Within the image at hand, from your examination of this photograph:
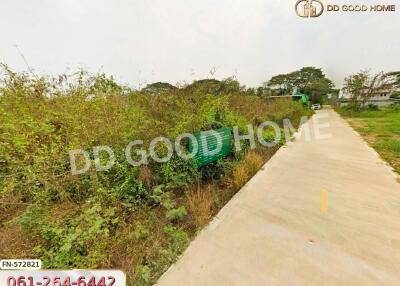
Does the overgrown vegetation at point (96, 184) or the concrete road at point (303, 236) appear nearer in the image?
the concrete road at point (303, 236)

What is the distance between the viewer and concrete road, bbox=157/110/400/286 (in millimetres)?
2074

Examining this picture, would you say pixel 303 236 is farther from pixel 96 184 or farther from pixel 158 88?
pixel 158 88

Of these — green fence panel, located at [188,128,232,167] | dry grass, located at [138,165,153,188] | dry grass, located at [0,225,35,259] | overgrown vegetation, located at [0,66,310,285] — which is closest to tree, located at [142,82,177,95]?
overgrown vegetation, located at [0,66,310,285]

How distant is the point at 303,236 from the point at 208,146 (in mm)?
2155

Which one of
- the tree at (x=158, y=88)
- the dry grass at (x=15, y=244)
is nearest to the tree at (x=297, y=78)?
the tree at (x=158, y=88)

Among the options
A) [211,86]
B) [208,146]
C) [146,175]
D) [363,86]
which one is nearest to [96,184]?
[146,175]

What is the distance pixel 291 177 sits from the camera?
4.56 meters

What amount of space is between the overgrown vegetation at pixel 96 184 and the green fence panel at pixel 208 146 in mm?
218

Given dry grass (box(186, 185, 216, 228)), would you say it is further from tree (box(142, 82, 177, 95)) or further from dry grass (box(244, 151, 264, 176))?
tree (box(142, 82, 177, 95))

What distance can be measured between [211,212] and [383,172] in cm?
407

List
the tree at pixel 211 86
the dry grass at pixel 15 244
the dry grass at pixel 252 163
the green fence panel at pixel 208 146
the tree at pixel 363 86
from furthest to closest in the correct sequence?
the tree at pixel 363 86, the tree at pixel 211 86, the dry grass at pixel 252 163, the green fence panel at pixel 208 146, the dry grass at pixel 15 244

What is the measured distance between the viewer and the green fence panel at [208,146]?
12.7 ft

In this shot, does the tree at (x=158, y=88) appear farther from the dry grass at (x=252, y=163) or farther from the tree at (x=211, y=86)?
the dry grass at (x=252, y=163)

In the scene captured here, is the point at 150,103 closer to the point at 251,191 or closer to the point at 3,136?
the point at 3,136
